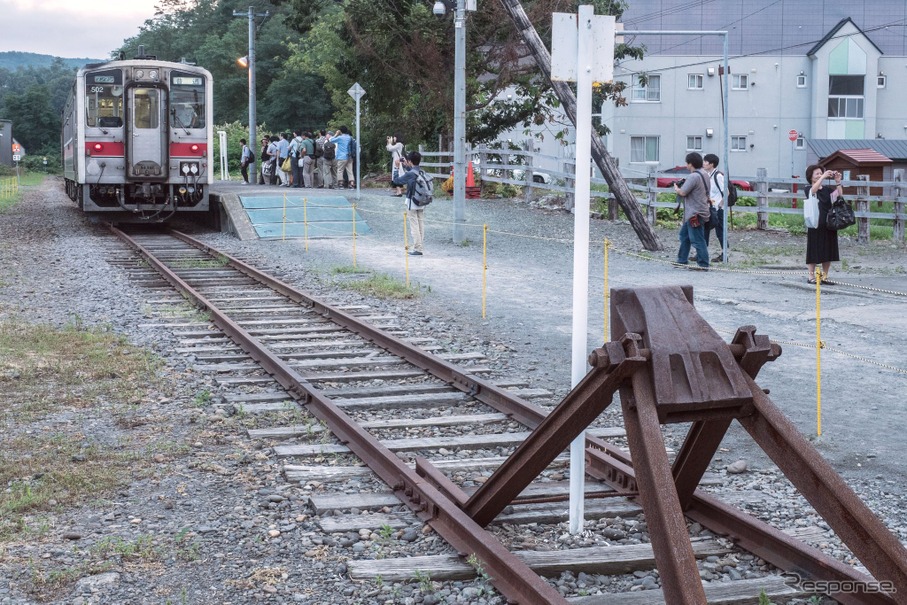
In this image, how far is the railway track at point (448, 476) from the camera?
4930mm

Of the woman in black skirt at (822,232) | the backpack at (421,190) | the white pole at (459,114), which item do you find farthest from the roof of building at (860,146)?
the woman in black skirt at (822,232)

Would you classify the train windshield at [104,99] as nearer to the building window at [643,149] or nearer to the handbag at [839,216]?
the handbag at [839,216]

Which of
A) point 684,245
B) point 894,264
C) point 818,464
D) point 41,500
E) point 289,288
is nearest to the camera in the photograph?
point 818,464

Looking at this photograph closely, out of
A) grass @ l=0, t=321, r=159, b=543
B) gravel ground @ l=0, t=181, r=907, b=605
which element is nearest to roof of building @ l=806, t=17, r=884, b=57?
gravel ground @ l=0, t=181, r=907, b=605

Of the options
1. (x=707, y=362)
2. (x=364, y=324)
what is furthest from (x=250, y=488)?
(x=364, y=324)

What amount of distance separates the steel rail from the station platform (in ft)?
45.6

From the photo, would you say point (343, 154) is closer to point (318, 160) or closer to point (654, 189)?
point (318, 160)

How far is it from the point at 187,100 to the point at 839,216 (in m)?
14.4

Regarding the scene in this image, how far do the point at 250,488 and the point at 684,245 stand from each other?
478 inches

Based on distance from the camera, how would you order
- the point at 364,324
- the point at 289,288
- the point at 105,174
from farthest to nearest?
the point at 105,174, the point at 289,288, the point at 364,324

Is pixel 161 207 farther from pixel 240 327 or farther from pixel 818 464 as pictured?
pixel 818 464

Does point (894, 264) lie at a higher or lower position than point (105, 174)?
lower

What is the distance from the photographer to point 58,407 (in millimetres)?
8273

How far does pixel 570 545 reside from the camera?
17.7 feet
